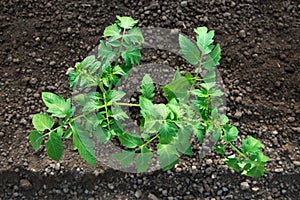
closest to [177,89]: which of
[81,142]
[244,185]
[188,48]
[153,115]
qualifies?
[188,48]

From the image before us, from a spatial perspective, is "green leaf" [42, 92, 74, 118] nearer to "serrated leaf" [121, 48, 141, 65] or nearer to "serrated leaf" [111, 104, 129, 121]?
"serrated leaf" [111, 104, 129, 121]

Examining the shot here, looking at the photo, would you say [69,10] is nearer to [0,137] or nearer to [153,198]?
[0,137]

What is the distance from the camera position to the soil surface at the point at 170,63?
216 cm

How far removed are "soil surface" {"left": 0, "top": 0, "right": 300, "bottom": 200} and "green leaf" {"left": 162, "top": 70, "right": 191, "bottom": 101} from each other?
1.33 feet

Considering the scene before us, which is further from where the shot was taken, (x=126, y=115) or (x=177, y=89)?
(x=177, y=89)

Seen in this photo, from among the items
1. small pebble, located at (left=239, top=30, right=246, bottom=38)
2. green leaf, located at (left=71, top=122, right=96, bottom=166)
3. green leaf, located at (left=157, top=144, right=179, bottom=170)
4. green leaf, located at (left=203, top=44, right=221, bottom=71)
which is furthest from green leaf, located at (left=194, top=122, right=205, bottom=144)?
small pebble, located at (left=239, top=30, right=246, bottom=38)

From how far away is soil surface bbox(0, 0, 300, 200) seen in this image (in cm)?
216

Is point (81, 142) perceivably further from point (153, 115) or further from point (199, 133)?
point (199, 133)

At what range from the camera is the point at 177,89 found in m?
1.87

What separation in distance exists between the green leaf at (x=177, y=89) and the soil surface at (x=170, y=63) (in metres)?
0.40

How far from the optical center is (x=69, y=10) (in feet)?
7.89

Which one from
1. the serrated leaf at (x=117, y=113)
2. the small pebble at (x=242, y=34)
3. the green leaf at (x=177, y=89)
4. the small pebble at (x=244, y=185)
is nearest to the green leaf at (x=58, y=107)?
the serrated leaf at (x=117, y=113)

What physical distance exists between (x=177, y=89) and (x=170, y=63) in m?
0.44

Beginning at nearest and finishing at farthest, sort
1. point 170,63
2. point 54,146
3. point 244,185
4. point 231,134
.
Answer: point 54,146, point 231,134, point 244,185, point 170,63
